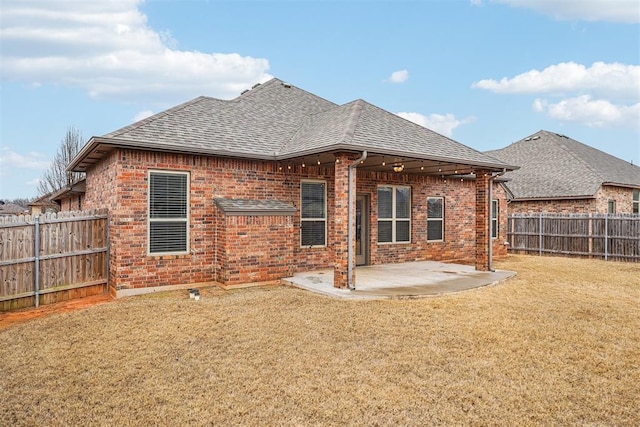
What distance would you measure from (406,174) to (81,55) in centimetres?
1638

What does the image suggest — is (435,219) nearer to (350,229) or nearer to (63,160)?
(350,229)

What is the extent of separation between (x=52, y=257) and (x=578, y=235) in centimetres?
1807

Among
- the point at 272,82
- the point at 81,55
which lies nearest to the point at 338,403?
the point at 272,82

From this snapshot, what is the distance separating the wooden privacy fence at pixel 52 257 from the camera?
729 cm

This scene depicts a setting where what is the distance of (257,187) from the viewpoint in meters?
9.69

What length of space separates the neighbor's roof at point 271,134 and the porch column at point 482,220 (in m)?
0.65

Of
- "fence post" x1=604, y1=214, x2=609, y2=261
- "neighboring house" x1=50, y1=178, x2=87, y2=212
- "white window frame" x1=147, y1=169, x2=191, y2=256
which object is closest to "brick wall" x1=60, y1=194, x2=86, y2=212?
"neighboring house" x1=50, y1=178, x2=87, y2=212

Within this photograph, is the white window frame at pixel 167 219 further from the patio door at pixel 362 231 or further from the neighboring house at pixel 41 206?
the neighboring house at pixel 41 206

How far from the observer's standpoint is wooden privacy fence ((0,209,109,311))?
7293 mm

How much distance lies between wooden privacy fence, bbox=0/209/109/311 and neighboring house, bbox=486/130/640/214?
15399mm

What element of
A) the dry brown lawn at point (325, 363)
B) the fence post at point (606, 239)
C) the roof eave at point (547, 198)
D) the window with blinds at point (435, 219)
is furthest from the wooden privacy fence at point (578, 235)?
the dry brown lawn at point (325, 363)

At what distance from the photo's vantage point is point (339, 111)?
10977 millimetres

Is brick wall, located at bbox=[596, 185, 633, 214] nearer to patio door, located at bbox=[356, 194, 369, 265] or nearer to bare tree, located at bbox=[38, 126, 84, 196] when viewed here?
patio door, located at bbox=[356, 194, 369, 265]

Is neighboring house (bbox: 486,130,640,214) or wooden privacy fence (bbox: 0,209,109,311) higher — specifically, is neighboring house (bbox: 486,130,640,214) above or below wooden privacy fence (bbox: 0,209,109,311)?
above
